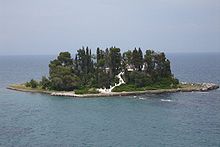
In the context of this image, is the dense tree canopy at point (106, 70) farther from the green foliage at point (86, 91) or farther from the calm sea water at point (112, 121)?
the calm sea water at point (112, 121)

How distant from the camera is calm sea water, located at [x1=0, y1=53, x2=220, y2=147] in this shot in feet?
231

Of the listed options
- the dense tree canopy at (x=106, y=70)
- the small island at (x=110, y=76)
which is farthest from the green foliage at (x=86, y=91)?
the dense tree canopy at (x=106, y=70)

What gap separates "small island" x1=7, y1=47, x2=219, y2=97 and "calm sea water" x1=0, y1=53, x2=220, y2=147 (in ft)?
33.2

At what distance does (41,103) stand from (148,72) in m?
42.6

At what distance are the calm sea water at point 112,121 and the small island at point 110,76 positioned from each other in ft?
33.2

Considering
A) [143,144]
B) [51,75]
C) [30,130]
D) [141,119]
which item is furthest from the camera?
[51,75]

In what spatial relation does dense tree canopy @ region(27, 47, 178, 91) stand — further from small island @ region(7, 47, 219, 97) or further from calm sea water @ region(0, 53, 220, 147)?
calm sea water @ region(0, 53, 220, 147)

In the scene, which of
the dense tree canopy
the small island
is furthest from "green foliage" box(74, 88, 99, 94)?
the dense tree canopy

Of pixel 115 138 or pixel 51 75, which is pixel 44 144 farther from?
pixel 51 75

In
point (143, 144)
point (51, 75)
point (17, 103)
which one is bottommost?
point (143, 144)

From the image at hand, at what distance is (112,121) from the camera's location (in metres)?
85.9

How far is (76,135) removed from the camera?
7488 centimetres

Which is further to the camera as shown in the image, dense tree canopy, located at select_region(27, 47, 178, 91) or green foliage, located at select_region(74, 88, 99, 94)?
dense tree canopy, located at select_region(27, 47, 178, 91)

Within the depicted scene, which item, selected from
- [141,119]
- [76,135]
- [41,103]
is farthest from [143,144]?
[41,103]
